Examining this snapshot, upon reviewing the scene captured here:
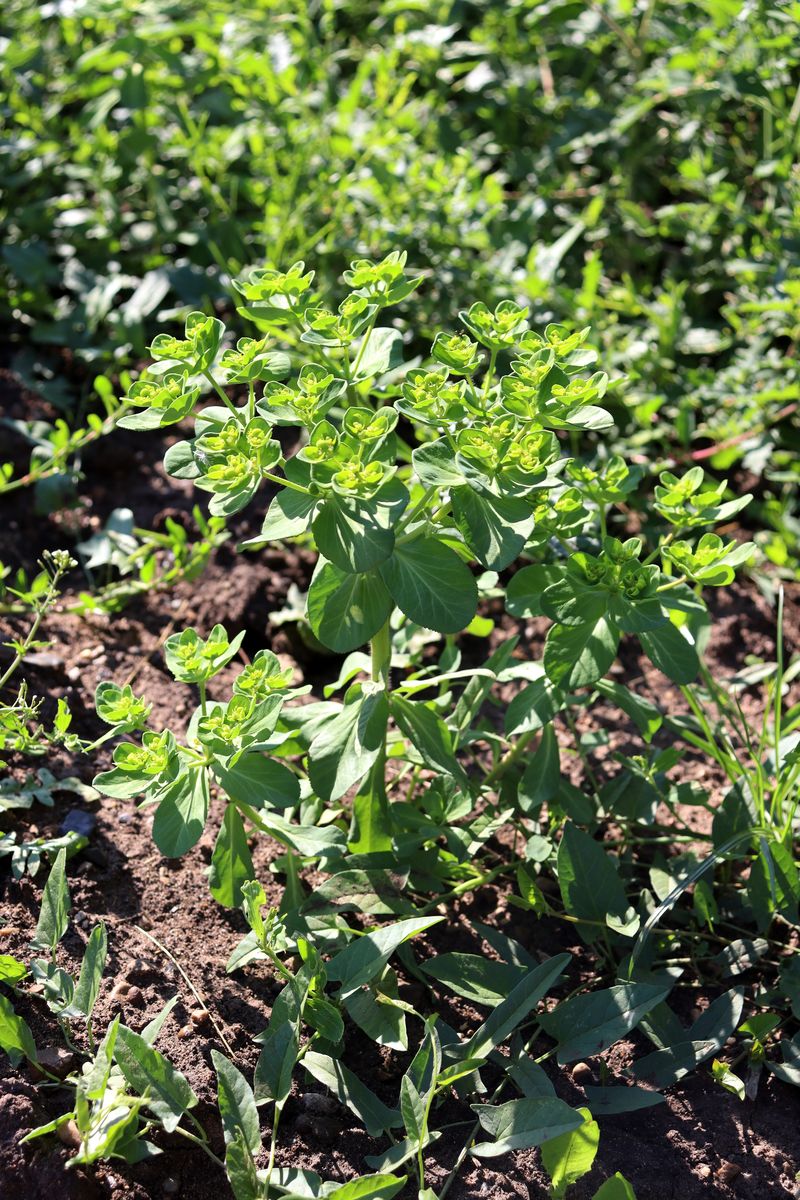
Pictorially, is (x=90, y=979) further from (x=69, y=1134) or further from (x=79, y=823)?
(x=79, y=823)

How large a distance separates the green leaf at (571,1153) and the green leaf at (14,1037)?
2.56ft

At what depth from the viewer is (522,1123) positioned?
1.74 meters

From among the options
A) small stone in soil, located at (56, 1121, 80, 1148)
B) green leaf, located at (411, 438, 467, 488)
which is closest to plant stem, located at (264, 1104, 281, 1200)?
small stone in soil, located at (56, 1121, 80, 1148)

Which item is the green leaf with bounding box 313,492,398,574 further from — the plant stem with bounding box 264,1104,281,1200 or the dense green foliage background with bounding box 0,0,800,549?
the dense green foliage background with bounding box 0,0,800,549

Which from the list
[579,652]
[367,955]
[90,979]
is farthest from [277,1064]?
[579,652]

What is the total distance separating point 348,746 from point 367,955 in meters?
0.33

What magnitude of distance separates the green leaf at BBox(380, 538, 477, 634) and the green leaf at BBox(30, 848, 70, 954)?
0.70 meters

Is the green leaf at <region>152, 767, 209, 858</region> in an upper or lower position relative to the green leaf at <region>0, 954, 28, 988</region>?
upper

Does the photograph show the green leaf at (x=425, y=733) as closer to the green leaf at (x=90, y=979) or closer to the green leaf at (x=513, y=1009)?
the green leaf at (x=513, y=1009)

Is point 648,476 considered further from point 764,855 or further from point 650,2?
point 650,2

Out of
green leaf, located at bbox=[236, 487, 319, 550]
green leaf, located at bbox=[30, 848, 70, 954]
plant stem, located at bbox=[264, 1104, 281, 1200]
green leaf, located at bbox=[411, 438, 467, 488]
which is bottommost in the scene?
plant stem, located at bbox=[264, 1104, 281, 1200]

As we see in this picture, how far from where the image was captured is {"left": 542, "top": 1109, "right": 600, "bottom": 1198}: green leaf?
5.60 ft

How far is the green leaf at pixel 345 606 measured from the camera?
6.04ft

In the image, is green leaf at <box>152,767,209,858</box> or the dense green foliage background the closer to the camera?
green leaf at <box>152,767,209,858</box>
